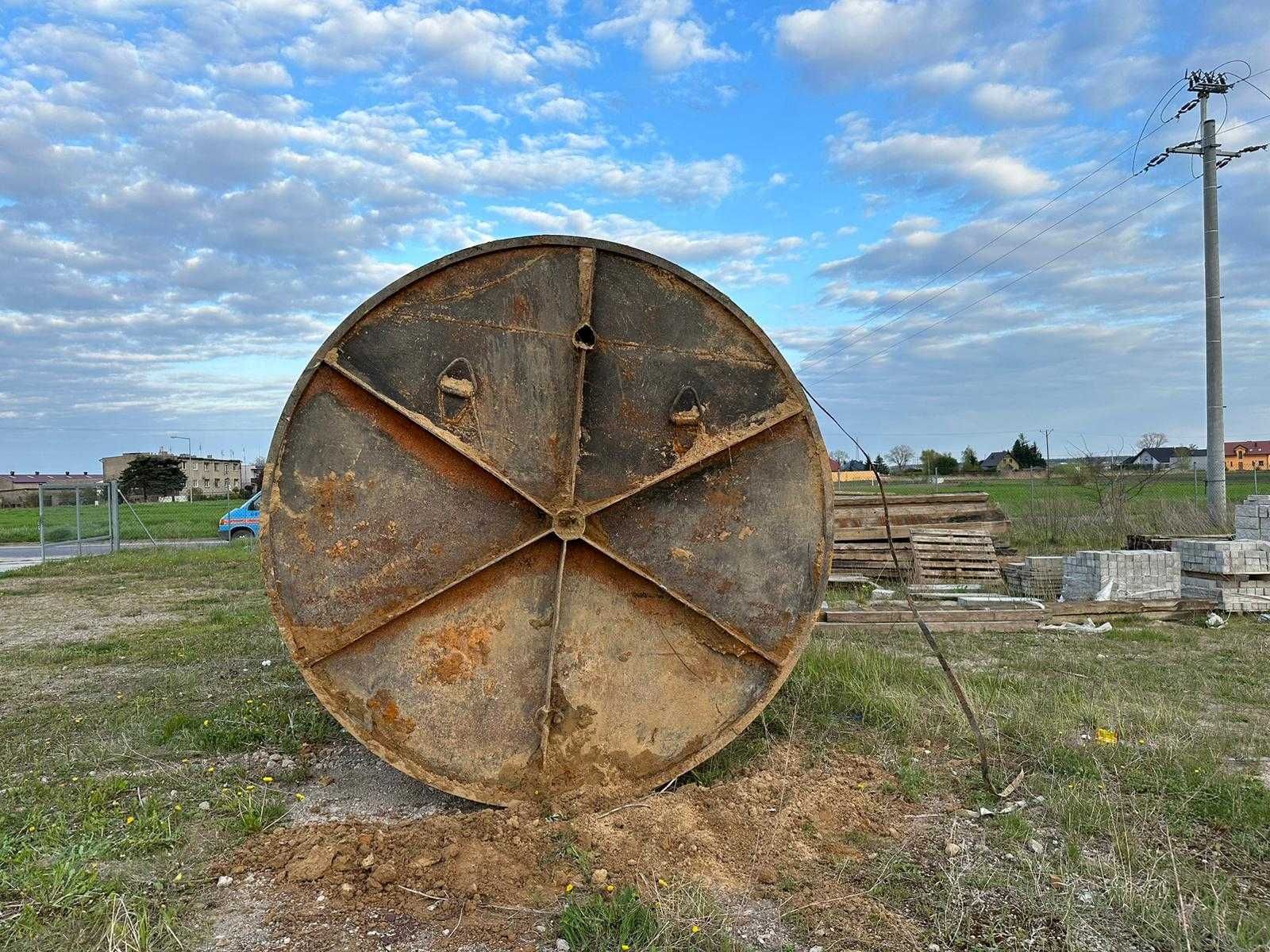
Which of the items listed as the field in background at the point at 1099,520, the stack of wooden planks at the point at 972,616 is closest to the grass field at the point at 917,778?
the stack of wooden planks at the point at 972,616

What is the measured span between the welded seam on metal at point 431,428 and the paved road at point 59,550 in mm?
16774

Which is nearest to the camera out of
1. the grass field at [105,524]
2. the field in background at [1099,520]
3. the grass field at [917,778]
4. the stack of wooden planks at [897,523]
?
the grass field at [917,778]

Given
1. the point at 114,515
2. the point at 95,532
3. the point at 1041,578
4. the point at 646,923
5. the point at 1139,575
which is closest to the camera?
the point at 646,923

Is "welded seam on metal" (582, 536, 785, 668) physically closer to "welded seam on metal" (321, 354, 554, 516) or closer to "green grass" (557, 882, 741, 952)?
"welded seam on metal" (321, 354, 554, 516)

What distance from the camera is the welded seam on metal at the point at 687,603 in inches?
160

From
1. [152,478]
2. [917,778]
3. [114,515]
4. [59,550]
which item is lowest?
[917,778]

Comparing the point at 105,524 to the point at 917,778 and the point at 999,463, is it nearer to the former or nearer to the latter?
the point at 917,778

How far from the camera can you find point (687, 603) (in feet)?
13.8

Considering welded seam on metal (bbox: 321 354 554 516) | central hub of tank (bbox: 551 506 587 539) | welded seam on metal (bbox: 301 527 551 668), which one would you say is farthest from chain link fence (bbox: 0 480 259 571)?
central hub of tank (bbox: 551 506 587 539)

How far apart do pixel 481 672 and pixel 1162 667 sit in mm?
6289

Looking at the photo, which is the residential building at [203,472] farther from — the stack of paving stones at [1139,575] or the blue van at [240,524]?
the stack of paving stones at [1139,575]

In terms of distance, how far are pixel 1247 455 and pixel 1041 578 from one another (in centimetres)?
7833

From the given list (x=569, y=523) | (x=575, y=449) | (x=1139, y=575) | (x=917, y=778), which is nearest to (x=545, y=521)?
(x=569, y=523)

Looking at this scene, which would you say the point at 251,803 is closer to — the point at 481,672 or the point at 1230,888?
the point at 481,672
